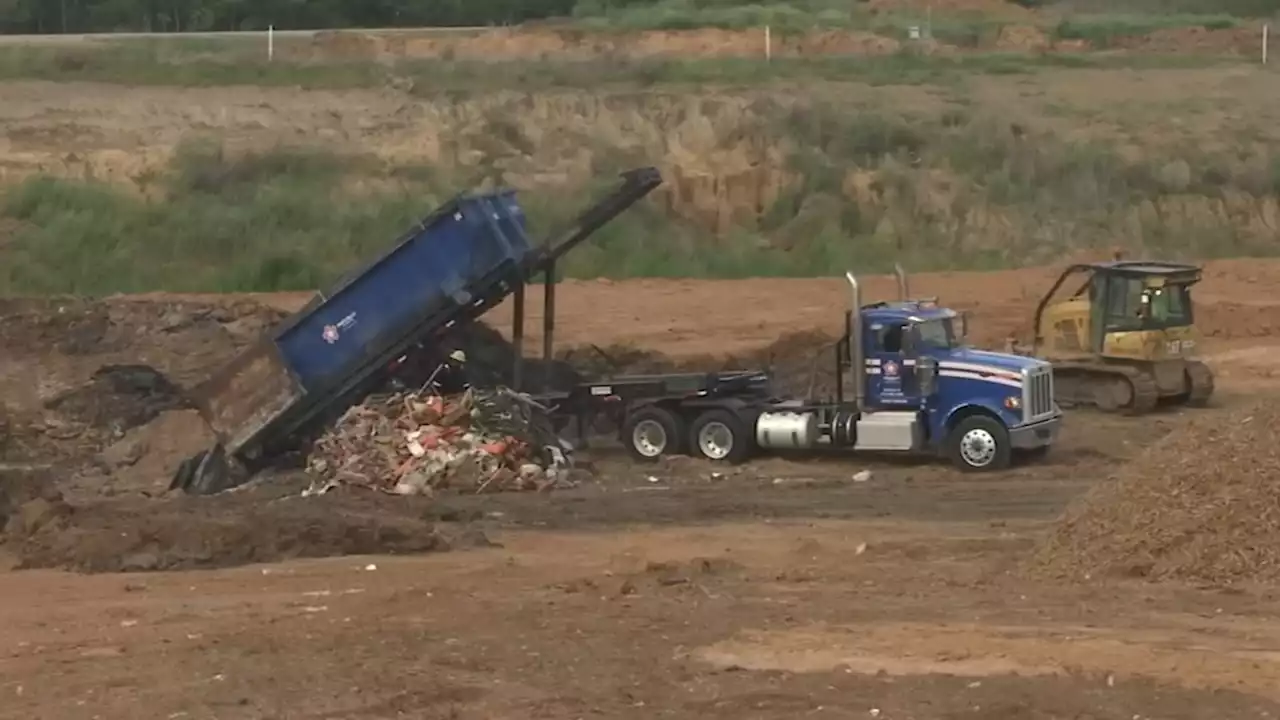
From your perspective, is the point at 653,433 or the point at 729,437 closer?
the point at 729,437

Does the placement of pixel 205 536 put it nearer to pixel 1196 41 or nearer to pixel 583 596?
pixel 583 596

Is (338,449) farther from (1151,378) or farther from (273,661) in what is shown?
(1151,378)

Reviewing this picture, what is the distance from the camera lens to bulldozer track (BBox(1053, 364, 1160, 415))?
2244 cm

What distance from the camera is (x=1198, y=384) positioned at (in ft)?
75.8

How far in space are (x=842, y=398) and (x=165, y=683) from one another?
9846 millimetres

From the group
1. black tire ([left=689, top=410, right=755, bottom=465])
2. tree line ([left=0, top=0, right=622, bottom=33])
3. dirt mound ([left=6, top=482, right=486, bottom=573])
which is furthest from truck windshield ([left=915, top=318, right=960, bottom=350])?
tree line ([left=0, top=0, right=622, bottom=33])

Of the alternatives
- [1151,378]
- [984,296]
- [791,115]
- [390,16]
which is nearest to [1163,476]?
[1151,378]

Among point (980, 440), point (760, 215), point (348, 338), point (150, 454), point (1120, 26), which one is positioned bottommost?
point (150, 454)

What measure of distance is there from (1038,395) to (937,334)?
1075mm

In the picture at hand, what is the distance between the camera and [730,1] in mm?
80938

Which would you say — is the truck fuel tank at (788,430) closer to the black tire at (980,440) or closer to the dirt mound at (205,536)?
the black tire at (980,440)

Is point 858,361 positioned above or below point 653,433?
above

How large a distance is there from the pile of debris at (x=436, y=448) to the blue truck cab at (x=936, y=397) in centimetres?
292

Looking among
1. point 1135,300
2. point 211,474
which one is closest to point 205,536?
point 211,474
